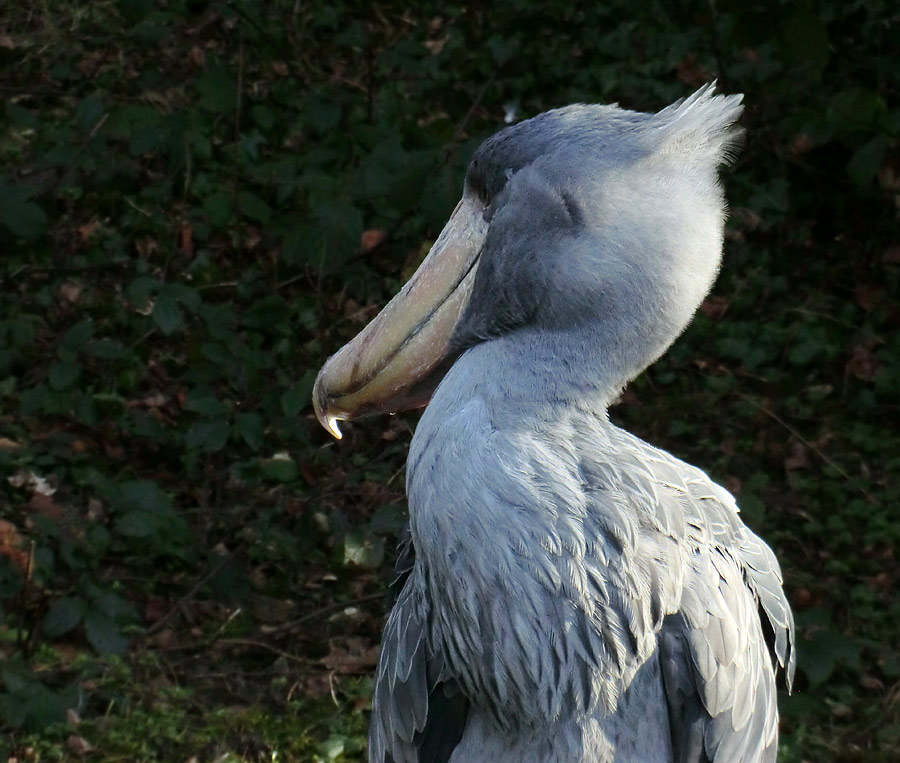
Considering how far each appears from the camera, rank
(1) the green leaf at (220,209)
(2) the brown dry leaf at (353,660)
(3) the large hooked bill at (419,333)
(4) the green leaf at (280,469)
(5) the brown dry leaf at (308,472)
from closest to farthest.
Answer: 1. (3) the large hooked bill at (419,333)
2. (2) the brown dry leaf at (353,660)
3. (4) the green leaf at (280,469)
4. (5) the brown dry leaf at (308,472)
5. (1) the green leaf at (220,209)

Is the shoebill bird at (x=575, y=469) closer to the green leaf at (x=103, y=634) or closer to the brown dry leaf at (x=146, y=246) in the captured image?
the green leaf at (x=103, y=634)

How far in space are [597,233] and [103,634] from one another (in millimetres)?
2012

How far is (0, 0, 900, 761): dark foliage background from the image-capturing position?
3.58 m

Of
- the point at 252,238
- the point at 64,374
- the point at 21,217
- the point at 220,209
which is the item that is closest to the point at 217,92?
the point at 220,209

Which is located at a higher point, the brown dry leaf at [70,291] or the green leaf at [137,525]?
the brown dry leaf at [70,291]

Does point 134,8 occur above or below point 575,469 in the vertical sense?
above

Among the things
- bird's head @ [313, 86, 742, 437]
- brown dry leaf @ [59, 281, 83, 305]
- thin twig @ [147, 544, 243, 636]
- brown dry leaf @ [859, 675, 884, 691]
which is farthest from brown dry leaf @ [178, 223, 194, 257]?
bird's head @ [313, 86, 742, 437]

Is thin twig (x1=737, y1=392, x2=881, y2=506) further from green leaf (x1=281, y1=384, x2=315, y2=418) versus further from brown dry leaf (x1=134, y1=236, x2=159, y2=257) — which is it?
brown dry leaf (x1=134, y1=236, x2=159, y2=257)

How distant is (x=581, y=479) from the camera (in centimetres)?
190

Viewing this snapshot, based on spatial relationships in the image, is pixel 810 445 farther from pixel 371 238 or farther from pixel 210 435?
pixel 210 435

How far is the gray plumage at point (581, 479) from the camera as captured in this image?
189 cm

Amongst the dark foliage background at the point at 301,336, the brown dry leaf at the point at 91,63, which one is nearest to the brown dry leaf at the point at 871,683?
the dark foliage background at the point at 301,336

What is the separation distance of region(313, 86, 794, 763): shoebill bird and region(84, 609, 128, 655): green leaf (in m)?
1.50

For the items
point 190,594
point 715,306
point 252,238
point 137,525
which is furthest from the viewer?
point 252,238
